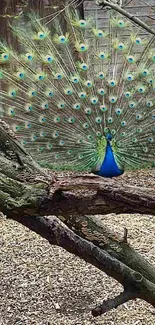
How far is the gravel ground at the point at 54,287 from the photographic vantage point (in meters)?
2.43

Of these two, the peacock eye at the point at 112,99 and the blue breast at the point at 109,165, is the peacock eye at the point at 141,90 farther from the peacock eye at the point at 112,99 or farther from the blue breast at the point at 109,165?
the blue breast at the point at 109,165

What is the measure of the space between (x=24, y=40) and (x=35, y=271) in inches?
87.1

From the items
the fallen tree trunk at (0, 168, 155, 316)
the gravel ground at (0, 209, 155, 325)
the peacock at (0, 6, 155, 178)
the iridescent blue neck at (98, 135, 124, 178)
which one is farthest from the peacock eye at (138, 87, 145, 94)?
the fallen tree trunk at (0, 168, 155, 316)

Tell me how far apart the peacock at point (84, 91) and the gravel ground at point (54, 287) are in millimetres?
1368

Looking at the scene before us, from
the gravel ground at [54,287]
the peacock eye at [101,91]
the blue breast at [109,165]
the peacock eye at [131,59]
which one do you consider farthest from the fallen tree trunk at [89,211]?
the peacock eye at [131,59]

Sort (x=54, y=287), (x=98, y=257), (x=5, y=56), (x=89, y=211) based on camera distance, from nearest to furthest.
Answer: (x=89, y=211), (x=98, y=257), (x=54, y=287), (x=5, y=56)

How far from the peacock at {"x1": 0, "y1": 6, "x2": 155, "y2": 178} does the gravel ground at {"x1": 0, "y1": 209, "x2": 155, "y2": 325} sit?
1.37m

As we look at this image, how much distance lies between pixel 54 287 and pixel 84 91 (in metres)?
2.13

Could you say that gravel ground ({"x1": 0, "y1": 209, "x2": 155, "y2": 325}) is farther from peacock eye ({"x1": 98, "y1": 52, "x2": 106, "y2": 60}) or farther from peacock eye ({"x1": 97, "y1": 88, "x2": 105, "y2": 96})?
peacock eye ({"x1": 98, "y1": 52, "x2": 106, "y2": 60})

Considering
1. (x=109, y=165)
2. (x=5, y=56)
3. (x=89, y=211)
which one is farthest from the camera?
(x=109, y=165)

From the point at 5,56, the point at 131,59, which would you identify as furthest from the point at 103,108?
the point at 5,56

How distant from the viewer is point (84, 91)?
14.6 feet

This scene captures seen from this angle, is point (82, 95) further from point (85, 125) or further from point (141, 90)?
point (141, 90)

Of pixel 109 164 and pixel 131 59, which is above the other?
pixel 131 59
